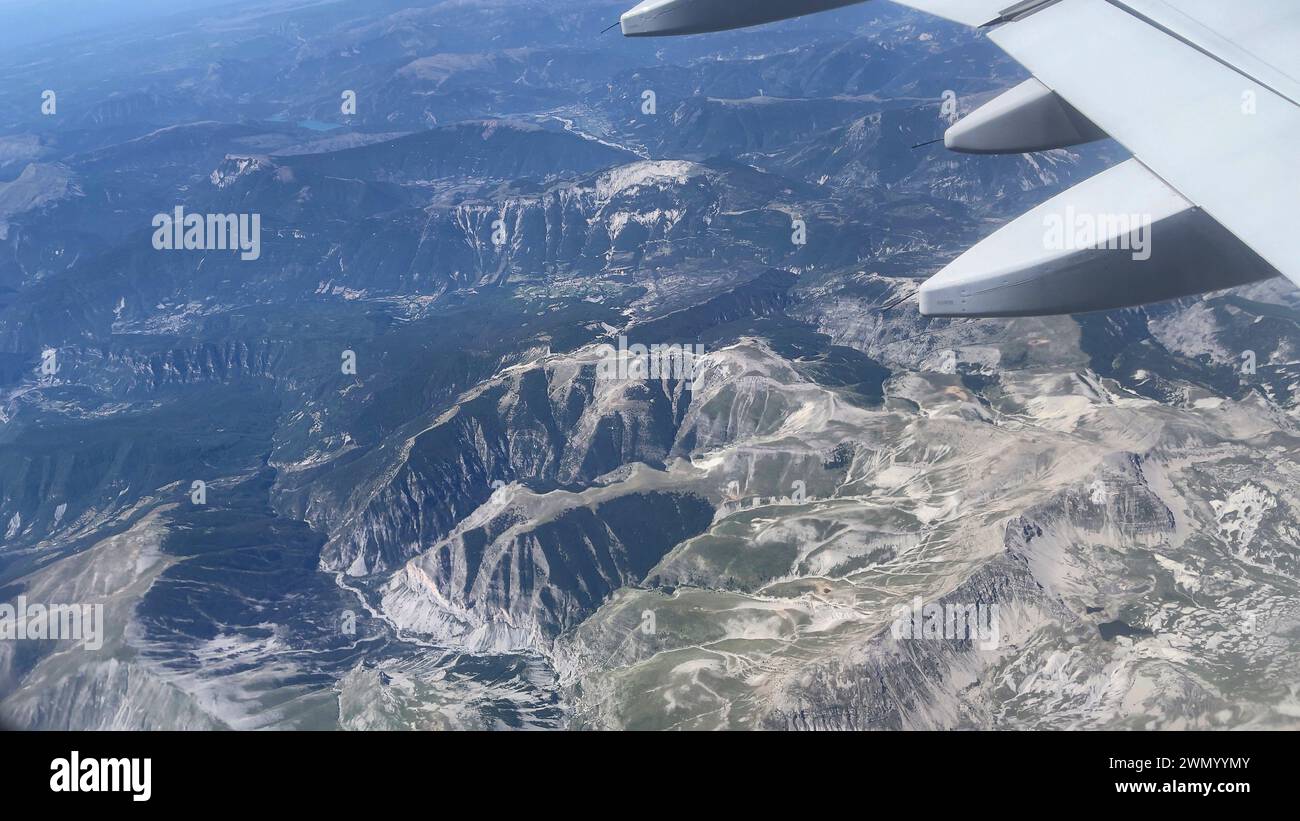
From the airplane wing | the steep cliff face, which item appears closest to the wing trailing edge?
the airplane wing

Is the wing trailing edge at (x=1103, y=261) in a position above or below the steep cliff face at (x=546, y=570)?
above

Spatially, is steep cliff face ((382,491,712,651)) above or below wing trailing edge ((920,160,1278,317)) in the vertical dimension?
below

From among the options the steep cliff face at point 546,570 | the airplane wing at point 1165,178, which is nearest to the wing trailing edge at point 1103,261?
the airplane wing at point 1165,178

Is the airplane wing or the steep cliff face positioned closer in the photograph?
the airplane wing

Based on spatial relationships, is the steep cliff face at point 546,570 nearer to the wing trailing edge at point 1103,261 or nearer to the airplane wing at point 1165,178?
the airplane wing at point 1165,178

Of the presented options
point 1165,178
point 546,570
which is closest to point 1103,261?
point 1165,178

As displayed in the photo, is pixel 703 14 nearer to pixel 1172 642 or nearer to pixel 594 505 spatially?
Answer: pixel 1172 642

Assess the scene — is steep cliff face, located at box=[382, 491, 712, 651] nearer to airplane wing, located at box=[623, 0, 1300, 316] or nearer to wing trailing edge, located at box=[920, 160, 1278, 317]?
airplane wing, located at box=[623, 0, 1300, 316]

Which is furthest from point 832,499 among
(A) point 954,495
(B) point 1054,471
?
(B) point 1054,471

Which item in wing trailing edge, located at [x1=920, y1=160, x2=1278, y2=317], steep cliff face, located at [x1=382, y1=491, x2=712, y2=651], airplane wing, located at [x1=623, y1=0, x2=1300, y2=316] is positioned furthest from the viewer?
steep cliff face, located at [x1=382, y1=491, x2=712, y2=651]
